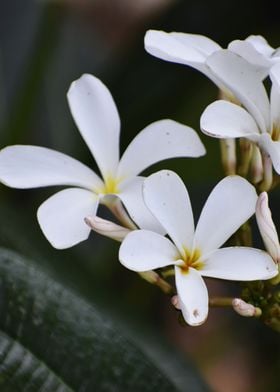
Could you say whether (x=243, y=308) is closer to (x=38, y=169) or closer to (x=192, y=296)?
(x=192, y=296)

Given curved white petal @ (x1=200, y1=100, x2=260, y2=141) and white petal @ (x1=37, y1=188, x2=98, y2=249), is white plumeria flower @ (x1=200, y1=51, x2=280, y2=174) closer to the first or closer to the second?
curved white petal @ (x1=200, y1=100, x2=260, y2=141)

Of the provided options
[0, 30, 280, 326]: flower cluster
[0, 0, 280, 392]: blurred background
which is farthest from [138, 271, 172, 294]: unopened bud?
[0, 0, 280, 392]: blurred background

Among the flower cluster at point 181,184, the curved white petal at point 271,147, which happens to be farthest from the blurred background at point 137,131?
the curved white petal at point 271,147

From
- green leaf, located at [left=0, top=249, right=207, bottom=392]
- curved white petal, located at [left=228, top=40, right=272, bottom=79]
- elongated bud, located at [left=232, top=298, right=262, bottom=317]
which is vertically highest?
curved white petal, located at [left=228, top=40, right=272, bottom=79]

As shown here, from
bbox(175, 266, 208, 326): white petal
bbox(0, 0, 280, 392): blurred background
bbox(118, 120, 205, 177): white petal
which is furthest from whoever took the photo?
bbox(0, 0, 280, 392): blurred background

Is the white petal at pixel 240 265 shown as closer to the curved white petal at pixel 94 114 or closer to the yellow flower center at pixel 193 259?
the yellow flower center at pixel 193 259

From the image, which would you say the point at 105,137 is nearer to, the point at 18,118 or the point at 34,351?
the point at 34,351

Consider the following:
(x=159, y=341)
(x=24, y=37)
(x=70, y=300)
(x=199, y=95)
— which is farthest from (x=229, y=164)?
(x=24, y=37)
